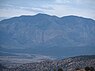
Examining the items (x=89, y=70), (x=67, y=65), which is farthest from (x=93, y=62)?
(x=89, y=70)

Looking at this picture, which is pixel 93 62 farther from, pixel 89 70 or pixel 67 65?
pixel 89 70

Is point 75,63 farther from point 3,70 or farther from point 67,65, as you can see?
point 3,70

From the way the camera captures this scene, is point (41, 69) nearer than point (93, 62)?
No

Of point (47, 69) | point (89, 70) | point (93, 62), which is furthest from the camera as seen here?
point (47, 69)

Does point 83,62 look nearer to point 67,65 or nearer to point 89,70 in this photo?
point 67,65

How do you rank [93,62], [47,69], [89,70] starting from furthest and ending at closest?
[47,69]
[93,62]
[89,70]

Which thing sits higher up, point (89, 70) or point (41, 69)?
point (41, 69)

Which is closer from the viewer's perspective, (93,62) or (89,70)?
(89,70)

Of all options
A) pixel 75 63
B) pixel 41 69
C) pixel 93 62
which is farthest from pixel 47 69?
pixel 93 62
